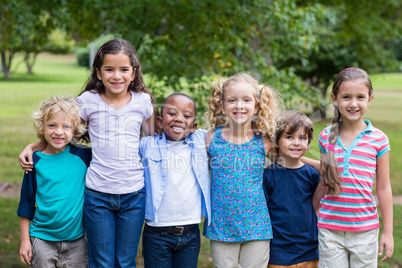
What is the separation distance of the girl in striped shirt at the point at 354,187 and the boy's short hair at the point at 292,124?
202mm

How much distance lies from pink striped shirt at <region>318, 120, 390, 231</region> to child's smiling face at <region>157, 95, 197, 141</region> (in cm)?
91

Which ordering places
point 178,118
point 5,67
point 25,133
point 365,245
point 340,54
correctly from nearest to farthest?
point 365,245, point 178,118, point 25,133, point 340,54, point 5,67

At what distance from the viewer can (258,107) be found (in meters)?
2.85

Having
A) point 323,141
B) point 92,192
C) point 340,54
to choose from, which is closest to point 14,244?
point 92,192

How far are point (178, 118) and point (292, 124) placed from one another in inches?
27.1

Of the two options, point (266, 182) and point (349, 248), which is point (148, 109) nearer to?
point (266, 182)

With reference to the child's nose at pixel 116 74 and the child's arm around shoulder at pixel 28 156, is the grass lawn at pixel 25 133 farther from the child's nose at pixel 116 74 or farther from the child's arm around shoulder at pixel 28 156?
the child's nose at pixel 116 74

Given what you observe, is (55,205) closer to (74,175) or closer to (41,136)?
(74,175)

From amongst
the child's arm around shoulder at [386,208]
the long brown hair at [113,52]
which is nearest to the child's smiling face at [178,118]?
the long brown hair at [113,52]

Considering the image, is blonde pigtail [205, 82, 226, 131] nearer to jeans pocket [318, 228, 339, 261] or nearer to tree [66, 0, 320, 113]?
jeans pocket [318, 228, 339, 261]

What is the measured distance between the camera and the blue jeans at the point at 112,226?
8.46 feet

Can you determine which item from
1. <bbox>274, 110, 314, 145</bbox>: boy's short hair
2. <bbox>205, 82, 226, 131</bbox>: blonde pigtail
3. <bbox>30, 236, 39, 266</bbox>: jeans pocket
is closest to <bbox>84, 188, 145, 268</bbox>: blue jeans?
<bbox>30, 236, 39, 266</bbox>: jeans pocket

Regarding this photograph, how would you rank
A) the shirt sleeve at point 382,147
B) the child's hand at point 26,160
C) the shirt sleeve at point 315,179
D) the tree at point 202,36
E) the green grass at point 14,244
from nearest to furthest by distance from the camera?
the shirt sleeve at point 382,147
the child's hand at point 26,160
the shirt sleeve at point 315,179
the green grass at point 14,244
the tree at point 202,36

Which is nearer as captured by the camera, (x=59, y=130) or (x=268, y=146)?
(x=59, y=130)
